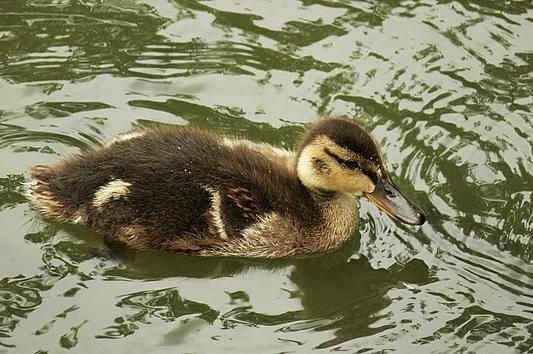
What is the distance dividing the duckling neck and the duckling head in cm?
9

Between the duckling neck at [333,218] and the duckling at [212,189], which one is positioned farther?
the duckling neck at [333,218]

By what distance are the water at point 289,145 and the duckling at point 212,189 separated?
7.4 inches

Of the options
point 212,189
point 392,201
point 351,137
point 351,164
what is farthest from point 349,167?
point 212,189

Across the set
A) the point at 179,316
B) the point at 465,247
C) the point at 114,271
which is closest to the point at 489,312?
the point at 465,247

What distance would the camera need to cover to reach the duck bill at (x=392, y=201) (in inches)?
233

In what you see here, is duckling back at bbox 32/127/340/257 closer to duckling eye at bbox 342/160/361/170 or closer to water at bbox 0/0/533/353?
water at bbox 0/0/533/353

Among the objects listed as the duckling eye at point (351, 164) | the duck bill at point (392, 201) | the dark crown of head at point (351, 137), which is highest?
the dark crown of head at point (351, 137)

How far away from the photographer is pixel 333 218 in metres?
6.14

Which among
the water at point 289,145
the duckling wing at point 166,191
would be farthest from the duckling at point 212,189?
the water at point 289,145

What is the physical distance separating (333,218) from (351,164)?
1.39 feet

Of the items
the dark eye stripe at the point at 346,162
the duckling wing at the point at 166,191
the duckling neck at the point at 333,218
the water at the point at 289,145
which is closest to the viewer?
the water at the point at 289,145

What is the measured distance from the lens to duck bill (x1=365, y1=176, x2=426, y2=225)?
5926 millimetres

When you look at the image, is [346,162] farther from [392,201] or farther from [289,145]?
[289,145]

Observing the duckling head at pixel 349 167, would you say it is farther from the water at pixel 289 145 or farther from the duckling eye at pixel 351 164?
the water at pixel 289 145
